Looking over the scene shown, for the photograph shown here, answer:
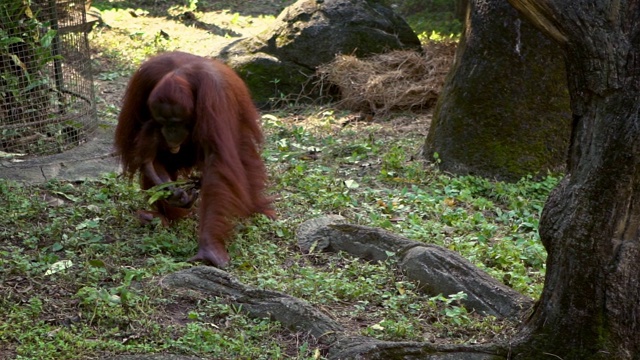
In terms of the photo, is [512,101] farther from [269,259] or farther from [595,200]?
[595,200]

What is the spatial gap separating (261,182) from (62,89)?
85.0 inches

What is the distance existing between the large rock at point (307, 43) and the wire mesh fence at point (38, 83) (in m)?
2.27

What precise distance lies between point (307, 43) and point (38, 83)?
3.32 meters

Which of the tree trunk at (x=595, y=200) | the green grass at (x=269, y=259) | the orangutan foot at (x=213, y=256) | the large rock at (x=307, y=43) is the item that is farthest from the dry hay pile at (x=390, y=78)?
the tree trunk at (x=595, y=200)

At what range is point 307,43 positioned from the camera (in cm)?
898

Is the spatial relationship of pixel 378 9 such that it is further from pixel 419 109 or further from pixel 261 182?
pixel 261 182

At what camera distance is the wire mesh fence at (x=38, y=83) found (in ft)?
20.5

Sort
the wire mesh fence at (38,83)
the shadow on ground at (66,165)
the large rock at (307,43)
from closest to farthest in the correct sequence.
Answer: the shadow on ground at (66,165) → the wire mesh fence at (38,83) → the large rock at (307,43)

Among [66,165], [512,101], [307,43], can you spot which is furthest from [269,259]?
[307,43]

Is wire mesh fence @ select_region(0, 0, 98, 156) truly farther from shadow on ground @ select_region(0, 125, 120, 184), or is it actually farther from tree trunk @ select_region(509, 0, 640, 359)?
tree trunk @ select_region(509, 0, 640, 359)

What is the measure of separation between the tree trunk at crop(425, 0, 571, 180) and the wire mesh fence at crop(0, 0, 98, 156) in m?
2.93

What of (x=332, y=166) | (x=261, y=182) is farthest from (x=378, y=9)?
(x=261, y=182)

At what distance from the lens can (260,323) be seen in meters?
3.85

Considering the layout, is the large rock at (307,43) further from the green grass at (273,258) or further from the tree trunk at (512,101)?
the tree trunk at (512,101)
